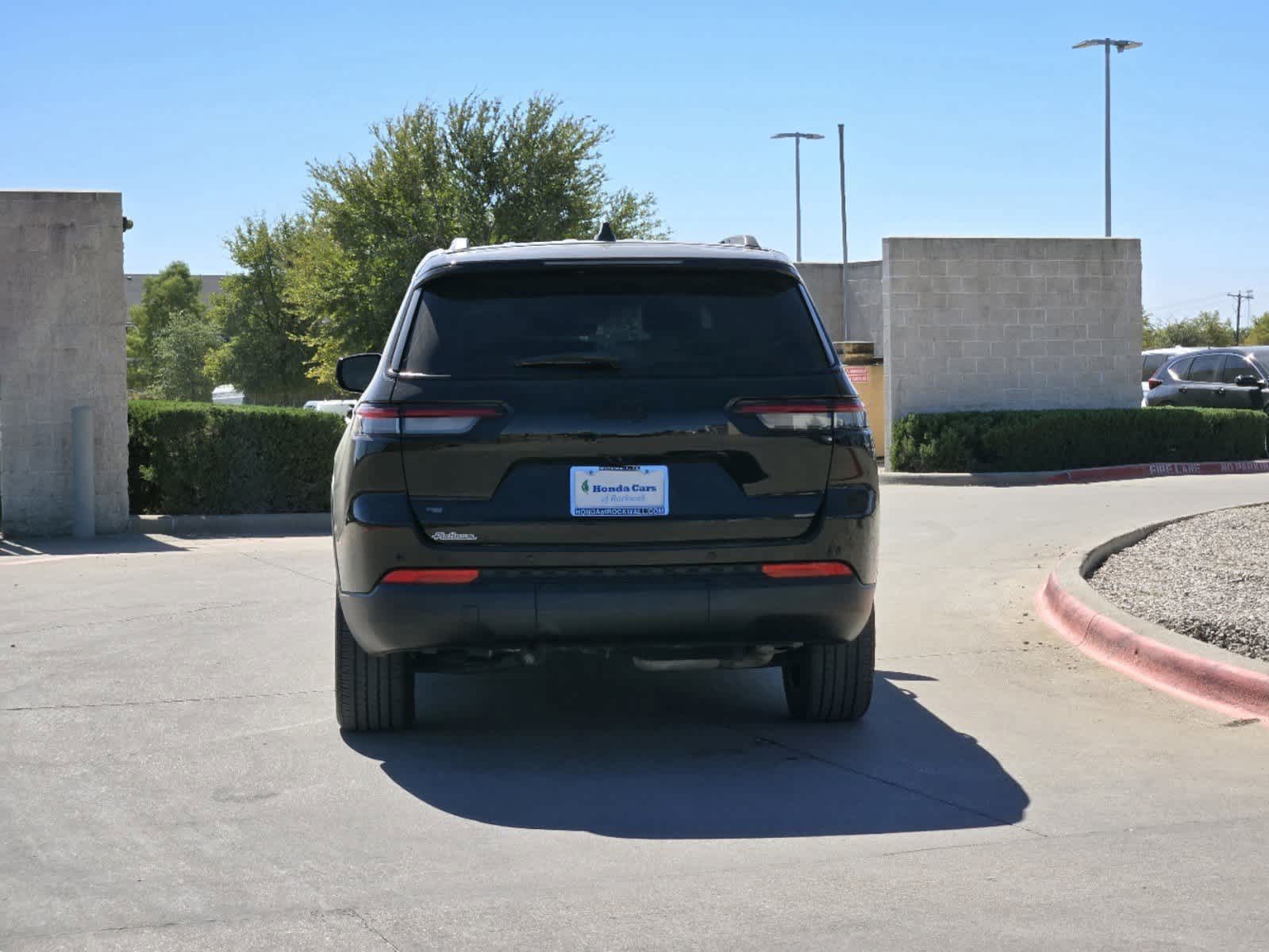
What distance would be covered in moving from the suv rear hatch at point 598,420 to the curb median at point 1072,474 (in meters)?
16.6

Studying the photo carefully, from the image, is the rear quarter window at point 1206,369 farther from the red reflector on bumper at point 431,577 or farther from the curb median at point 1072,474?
the red reflector on bumper at point 431,577

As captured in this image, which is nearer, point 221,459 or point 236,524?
point 236,524

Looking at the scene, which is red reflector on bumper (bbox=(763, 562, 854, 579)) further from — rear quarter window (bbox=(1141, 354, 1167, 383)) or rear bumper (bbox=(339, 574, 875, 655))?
rear quarter window (bbox=(1141, 354, 1167, 383))

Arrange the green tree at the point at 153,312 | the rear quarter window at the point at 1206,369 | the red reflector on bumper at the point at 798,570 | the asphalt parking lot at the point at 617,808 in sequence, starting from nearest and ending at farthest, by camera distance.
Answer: the asphalt parking lot at the point at 617,808
the red reflector on bumper at the point at 798,570
the rear quarter window at the point at 1206,369
the green tree at the point at 153,312

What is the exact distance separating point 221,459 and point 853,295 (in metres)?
28.1

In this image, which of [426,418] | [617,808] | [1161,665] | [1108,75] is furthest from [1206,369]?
[617,808]

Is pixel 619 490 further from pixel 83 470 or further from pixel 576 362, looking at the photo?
pixel 83 470

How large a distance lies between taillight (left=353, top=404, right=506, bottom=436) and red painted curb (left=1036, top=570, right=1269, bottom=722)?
3.64 m

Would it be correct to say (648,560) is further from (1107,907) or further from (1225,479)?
(1225,479)

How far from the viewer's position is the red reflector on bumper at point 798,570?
226 inches

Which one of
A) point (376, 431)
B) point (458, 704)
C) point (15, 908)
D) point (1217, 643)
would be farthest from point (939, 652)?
point (15, 908)

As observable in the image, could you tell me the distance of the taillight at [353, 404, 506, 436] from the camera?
5.64 m

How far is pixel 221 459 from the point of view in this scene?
1730cm

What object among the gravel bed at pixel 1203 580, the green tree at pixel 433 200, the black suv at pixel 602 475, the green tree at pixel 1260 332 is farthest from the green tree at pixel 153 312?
the black suv at pixel 602 475
